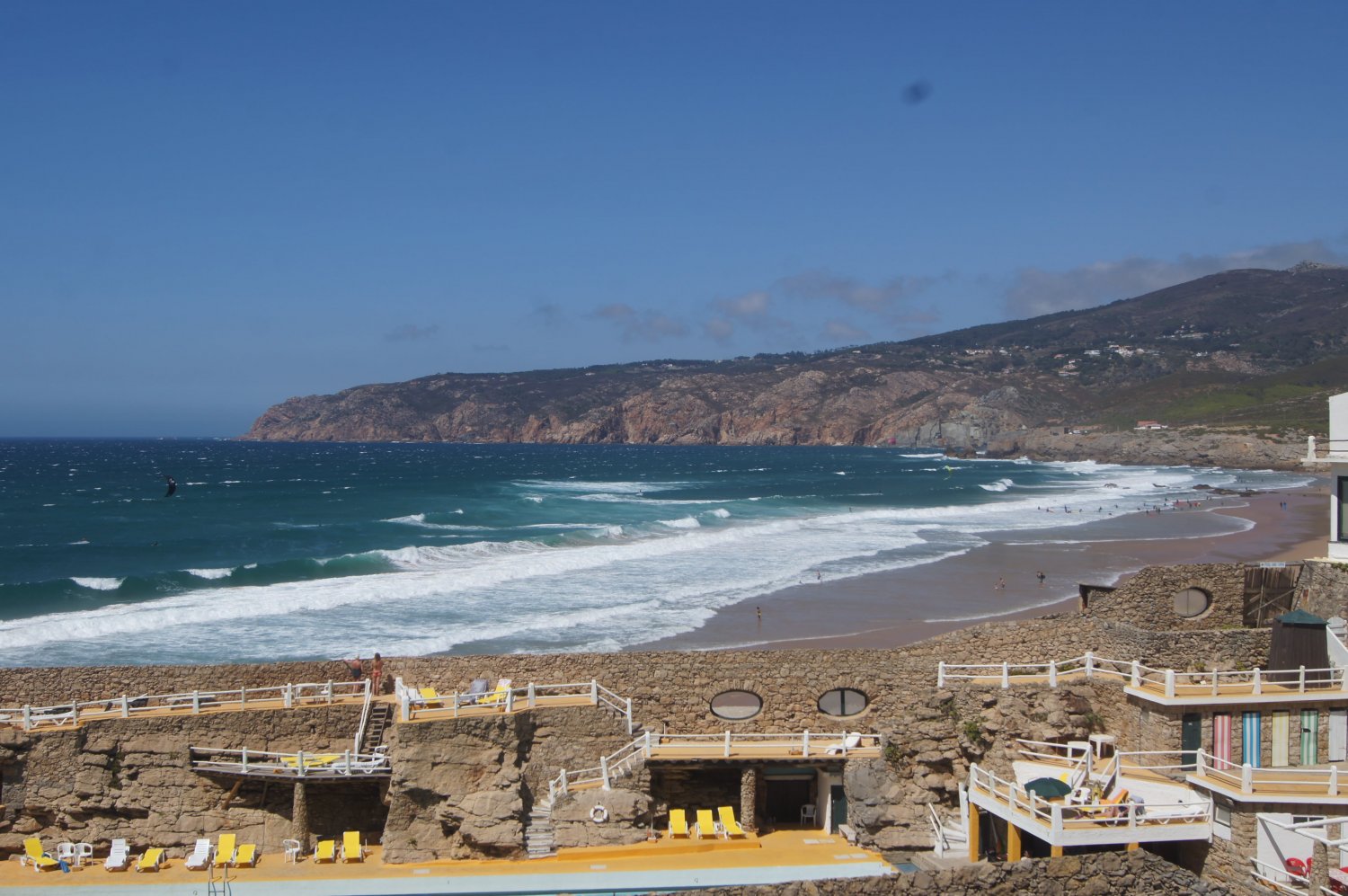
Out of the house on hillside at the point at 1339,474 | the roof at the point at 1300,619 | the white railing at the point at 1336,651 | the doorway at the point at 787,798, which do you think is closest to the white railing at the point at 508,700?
the doorway at the point at 787,798

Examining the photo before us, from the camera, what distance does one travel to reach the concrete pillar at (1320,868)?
10.6 metres

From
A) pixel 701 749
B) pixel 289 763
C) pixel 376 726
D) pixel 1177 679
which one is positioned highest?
pixel 1177 679

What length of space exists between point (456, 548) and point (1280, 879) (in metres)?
42.3

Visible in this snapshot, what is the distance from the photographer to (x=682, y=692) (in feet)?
53.7

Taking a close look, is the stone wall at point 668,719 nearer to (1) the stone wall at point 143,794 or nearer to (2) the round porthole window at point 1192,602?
(1) the stone wall at point 143,794

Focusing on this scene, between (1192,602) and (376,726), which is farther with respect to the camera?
(1192,602)

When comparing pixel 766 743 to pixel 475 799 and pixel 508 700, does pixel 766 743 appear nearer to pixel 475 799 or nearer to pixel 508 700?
pixel 508 700

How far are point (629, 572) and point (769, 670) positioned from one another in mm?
27062

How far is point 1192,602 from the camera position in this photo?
17.5 meters

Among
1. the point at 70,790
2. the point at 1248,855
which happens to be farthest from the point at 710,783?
the point at 70,790

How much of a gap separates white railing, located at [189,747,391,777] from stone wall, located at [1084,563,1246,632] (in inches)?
412

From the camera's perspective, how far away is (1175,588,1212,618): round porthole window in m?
17.4

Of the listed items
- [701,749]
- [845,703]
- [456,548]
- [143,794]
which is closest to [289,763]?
[143,794]

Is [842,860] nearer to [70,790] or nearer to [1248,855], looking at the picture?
[1248,855]
